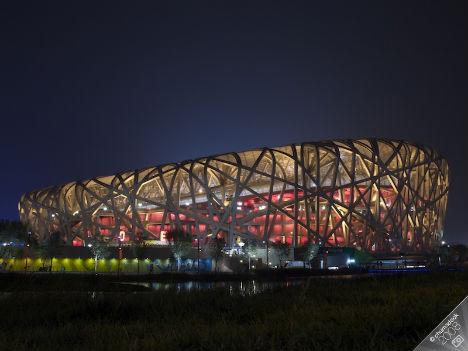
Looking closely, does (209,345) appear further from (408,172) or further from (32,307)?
(408,172)

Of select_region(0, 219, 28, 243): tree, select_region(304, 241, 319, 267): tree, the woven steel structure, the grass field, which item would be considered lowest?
the grass field

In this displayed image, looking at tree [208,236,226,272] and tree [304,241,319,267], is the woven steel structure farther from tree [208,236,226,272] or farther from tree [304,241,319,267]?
tree [208,236,226,272]

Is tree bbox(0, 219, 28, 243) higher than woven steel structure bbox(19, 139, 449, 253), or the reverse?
woven steel structure bbox(19, 139, 449, 253)

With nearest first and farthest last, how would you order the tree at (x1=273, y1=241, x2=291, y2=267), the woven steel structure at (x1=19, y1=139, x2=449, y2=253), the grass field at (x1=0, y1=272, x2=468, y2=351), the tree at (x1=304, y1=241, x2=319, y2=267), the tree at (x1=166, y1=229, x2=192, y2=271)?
the grass field at (x1=0, y1=272, x2=468, y2=351), the tree at (x1=166, y1=229, x2=192, y2=271), the tree at (x1=273, y1=241, x2=291, y2=267), the tree at (x1=304, y1=241, x2=319, y2=267), the woven steel structure at (x1=19, y1=139, x2=449, y2=253)

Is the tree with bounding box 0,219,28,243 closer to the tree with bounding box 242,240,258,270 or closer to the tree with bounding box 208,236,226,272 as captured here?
the tree with bounding box 208,236,226,272

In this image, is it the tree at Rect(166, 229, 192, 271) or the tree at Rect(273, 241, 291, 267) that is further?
the tree at Rect(273, 241, 291, 267)

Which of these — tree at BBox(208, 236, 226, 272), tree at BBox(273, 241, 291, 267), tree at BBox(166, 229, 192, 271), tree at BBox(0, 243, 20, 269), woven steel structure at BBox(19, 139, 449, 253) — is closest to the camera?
tree at BBox(0, 243, 20, 269)

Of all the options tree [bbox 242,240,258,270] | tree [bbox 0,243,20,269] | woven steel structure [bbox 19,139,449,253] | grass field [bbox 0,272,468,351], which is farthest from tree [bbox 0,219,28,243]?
grass field [bbox 0,272,468,351]

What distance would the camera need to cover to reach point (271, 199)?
76500 millimetres

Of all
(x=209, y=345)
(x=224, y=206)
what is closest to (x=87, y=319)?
(x=209, y=345)

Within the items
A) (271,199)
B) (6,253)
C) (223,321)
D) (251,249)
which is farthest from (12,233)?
(223,321)

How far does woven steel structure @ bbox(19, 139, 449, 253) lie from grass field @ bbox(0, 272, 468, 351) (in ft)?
205

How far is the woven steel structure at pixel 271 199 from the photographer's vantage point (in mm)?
76312

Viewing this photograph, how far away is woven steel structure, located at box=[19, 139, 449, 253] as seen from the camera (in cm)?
7631
